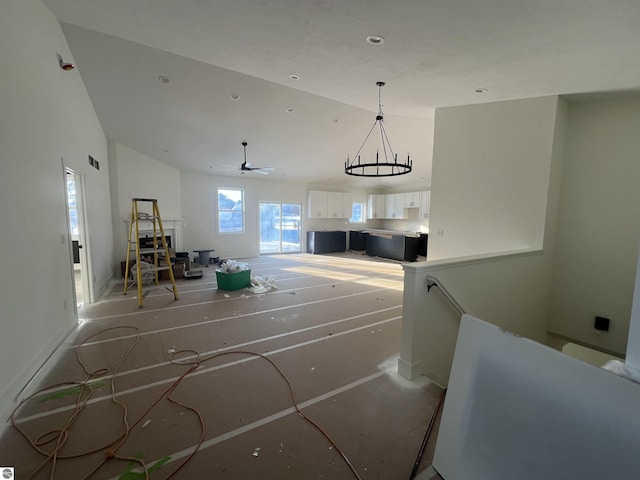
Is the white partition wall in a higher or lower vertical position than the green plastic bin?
higher

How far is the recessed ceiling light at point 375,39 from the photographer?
235cm

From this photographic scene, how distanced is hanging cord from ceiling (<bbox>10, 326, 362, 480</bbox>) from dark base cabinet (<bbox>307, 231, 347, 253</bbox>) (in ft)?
23.9

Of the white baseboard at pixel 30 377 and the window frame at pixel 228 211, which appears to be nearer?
the white baseboard at pixel 30 377

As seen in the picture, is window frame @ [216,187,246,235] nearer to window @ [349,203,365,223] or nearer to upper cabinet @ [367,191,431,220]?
window @ [349,203,365,223]

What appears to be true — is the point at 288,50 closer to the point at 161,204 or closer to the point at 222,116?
the point at 222,116

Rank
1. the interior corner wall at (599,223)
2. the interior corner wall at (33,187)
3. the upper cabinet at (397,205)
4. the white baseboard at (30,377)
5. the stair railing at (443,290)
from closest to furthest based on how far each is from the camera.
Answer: the white baseboard at (30,377), the interior corner wall at (33,187), the stair railing at (443,290), the interior corner wall at (599,223), the upper cabinet at (397,205)

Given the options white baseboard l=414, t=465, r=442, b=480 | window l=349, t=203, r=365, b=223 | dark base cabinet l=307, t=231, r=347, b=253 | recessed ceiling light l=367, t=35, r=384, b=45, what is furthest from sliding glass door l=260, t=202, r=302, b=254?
white baseboard l=414, t=465, r=442, b=480

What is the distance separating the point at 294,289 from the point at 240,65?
3.67 m

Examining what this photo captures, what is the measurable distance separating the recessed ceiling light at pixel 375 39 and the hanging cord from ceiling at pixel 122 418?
3.04 meters

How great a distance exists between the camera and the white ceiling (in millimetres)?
2029

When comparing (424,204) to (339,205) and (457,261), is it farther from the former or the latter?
(457,261)

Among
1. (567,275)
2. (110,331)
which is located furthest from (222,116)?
(567,275)

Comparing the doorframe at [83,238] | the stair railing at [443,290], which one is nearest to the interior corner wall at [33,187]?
the doorframe at [83,238]

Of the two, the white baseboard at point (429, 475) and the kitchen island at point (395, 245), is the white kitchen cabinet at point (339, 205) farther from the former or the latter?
the white baseboard at point (429, 475)
